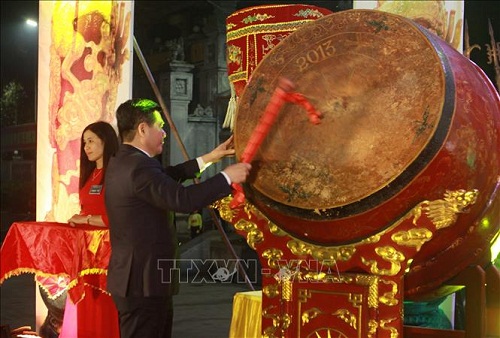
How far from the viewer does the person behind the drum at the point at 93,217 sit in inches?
138

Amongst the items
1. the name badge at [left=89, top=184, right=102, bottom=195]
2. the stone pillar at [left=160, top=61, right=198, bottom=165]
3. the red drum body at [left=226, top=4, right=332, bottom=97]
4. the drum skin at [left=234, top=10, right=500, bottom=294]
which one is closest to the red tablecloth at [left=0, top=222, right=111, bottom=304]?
the name badge at [left=89, top=184, right=102, bottom=195]

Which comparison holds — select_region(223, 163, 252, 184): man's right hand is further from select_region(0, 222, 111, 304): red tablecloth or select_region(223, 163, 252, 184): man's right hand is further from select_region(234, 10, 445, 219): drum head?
select_region(0, 222, 111, 304): red tablecloth

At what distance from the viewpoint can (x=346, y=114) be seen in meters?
2.29

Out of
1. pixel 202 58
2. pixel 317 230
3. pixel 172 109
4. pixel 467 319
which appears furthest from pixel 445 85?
pixel 202 58

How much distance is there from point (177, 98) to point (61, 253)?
1025 centimetres

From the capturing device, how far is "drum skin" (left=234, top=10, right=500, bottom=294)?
7.04 ft

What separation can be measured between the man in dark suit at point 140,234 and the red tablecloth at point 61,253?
2.27ft

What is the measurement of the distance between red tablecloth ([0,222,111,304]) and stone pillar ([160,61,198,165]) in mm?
9619

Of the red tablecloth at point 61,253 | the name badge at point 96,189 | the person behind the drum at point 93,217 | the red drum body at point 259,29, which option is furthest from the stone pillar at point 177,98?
the red drum body at point 259,29

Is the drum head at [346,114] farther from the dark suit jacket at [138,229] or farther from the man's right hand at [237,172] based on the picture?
the dark suit jacket at [138,229]

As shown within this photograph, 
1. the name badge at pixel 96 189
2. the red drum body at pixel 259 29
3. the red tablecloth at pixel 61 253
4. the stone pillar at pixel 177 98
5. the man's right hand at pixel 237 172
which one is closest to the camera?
the man's right hand at pixel 237 172

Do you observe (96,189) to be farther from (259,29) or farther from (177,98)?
(177,98)

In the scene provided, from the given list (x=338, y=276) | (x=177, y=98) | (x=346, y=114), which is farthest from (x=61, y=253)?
(x=177, y=98)

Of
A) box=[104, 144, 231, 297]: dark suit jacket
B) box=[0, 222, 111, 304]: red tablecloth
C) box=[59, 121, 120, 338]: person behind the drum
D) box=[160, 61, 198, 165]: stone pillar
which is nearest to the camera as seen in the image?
box=[104, 144, 231, 297]: dark suit jacket
